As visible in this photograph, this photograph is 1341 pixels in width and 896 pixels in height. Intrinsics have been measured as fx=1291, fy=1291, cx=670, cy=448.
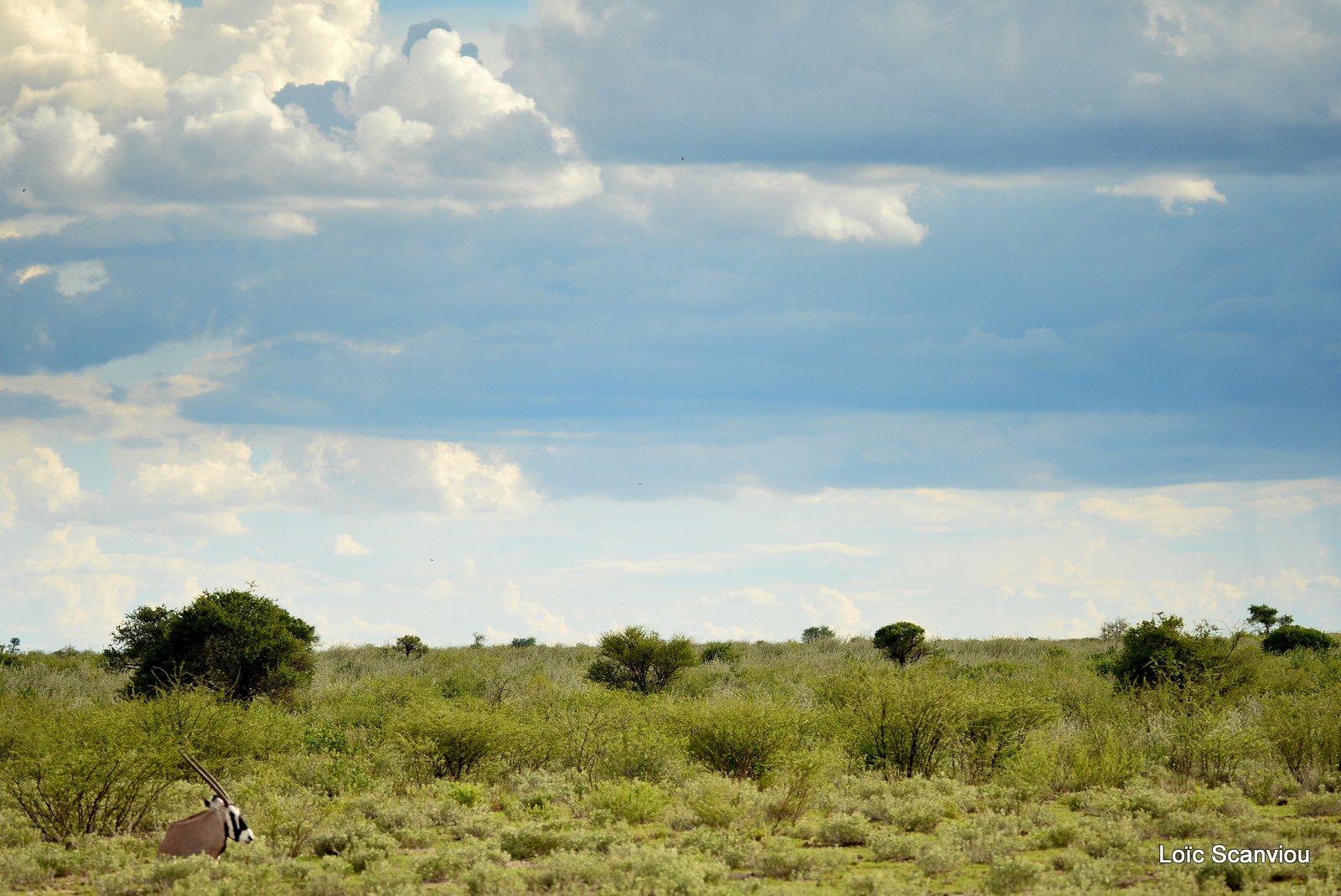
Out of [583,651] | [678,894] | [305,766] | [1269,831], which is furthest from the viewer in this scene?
[583,651]

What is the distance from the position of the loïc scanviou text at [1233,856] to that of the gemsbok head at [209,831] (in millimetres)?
9885

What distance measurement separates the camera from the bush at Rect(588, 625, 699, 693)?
127 feet

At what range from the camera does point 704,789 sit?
16766mm

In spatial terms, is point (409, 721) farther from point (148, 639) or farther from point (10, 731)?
point (148, 639)

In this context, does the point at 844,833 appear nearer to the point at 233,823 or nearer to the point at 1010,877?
the point at 1010,877

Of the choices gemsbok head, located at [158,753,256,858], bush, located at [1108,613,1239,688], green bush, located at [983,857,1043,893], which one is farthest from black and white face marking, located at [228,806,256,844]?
bush, located at [1108,613,1239,688]

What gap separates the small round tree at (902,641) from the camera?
47000 millimetres

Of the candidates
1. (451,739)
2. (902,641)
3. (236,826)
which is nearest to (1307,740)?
(451,739)

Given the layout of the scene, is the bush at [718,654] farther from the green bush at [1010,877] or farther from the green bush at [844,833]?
the green bush at [1010,877]

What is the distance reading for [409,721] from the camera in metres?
20.2

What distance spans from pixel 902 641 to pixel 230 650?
84.6 ft

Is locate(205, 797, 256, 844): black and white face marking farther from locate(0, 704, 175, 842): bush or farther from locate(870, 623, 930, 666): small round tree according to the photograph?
locate(870, 623, 930, 666): small round tree

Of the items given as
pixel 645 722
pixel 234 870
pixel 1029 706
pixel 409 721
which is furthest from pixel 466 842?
pixel 1029 706

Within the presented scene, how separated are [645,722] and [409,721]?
3.99m
